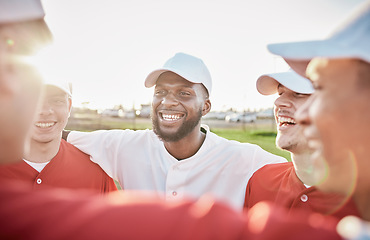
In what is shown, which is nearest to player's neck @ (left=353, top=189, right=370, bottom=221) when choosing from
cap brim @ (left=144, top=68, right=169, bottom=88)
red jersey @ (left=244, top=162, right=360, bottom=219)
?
red jersey @ (left=244, top=162, right=360, bottom=219)

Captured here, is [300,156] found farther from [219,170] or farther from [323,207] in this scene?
[219,170]

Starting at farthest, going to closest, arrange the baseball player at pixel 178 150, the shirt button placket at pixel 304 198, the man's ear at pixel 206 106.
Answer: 1. the man's ear at pixel 206 106
2. the baseball player at pixel 178 150
3. the shirt button placket at pixel 304 198

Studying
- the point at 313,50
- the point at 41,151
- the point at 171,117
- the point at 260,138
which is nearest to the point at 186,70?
the point at 171,117

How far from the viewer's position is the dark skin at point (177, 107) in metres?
3.60

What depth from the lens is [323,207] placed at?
2174 mm

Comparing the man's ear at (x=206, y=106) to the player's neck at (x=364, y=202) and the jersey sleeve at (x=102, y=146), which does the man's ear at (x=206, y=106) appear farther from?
the player's neck at (x=364, y=202)

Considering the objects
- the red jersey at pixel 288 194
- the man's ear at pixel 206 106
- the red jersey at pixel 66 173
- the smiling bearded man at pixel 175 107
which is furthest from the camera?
the man's ear at pixel 206 106

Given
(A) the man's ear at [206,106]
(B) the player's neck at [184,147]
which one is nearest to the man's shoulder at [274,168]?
(B) the player's neck at [184,147]

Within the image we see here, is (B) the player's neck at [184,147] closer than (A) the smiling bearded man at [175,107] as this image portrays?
Yes

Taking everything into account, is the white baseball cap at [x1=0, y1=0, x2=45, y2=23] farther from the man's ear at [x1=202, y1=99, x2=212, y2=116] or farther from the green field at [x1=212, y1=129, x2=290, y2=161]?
the green field at [x1=212, y1=129, x2=290, y2=161]

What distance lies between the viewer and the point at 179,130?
3609mm

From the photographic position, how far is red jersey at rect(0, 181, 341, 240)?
27.7 inches

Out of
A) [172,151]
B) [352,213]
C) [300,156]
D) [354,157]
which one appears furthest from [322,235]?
[172,151]

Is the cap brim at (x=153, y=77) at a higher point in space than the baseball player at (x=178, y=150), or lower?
higher
